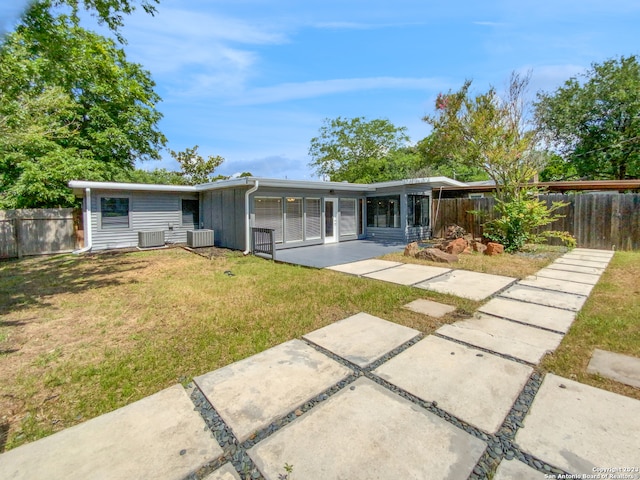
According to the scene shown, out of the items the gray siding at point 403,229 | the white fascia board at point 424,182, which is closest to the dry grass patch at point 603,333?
the white fascia board at point 424,182

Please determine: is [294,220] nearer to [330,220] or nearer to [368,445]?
[330,220]

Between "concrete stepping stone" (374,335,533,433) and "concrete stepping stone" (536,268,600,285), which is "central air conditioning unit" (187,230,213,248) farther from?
"concrete stepping stone" (536,268,600,285)

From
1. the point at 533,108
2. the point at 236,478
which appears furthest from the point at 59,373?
the point at 533,108

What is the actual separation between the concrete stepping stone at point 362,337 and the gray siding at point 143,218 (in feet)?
33.4

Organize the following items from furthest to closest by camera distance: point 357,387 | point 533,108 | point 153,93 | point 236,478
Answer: point 153,93 → point 533,108 → point 357,387 → point 236,478

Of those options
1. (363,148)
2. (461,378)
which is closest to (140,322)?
(461,378)


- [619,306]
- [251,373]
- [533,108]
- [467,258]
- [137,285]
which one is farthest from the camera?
[533,108]

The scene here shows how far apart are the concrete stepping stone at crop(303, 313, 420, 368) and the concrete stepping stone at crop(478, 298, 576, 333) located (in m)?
1.45

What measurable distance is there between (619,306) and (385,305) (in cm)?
323

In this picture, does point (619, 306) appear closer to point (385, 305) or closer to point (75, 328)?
point (385, 305)

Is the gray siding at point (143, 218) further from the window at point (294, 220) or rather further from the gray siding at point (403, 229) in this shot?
the gray siding at point (403, 229)

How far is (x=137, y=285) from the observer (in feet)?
19.6

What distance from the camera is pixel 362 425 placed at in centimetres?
202

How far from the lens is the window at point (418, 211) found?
11.8 metres
